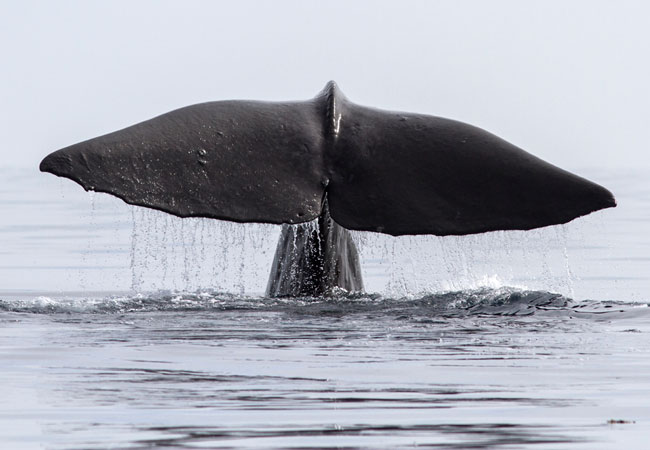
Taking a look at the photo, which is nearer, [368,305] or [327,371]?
[327,371]

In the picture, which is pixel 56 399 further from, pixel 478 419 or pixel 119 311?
pixel 119 311

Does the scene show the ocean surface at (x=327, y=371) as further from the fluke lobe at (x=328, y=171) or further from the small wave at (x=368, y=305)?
the fluke lobe at (x=328, y=171)

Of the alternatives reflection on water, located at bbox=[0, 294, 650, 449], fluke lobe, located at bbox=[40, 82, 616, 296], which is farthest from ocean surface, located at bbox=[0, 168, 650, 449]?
fluke lobe, located at bbox=[40, 82, 616, 296]

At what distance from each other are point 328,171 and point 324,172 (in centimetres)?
3

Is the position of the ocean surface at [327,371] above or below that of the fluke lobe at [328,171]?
below

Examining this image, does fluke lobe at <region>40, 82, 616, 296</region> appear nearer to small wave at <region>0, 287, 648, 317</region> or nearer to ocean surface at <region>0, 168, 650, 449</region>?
ocean surface at <region>0, 168, 650, 449</region>

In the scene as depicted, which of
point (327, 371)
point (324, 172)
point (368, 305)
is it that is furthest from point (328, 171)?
point (327, 371)

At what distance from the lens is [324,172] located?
28.0 feet

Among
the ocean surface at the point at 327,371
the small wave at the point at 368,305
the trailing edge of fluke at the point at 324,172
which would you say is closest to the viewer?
the ocean surface at the point at 327,371

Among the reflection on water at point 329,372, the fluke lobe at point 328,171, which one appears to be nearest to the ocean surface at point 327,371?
the reflection on water at point 329,372

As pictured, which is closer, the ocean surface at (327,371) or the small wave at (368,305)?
the ocean surface at (327,371)

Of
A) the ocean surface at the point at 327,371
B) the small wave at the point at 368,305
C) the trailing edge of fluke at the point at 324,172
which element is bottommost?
the ocean surface at the point at 327,371

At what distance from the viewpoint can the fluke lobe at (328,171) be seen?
314 inches

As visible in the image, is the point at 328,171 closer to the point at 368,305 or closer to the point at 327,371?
the point at 368,305
